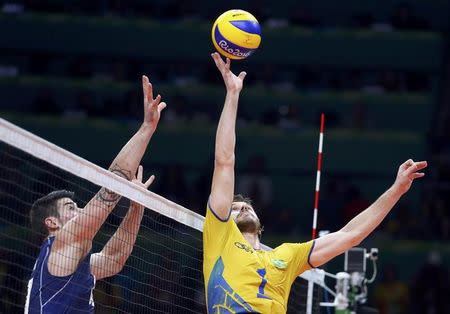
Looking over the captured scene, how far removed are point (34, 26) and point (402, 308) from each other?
9576mm

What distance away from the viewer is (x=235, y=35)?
897cm

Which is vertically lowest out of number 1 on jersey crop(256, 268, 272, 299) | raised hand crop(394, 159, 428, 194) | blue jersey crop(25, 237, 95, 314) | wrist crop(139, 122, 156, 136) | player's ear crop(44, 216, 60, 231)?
Answer: blue jersey crop(25, 237, 95, 314)

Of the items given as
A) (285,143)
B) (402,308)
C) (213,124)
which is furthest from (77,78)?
(402,308)

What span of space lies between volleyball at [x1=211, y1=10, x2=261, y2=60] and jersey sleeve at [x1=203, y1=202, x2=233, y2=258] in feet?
5.79

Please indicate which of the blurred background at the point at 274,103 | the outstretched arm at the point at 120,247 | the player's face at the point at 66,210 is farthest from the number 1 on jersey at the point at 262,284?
the blurred background at the point at 274,103

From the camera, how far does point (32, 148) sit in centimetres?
709

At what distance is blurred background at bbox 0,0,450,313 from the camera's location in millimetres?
21109

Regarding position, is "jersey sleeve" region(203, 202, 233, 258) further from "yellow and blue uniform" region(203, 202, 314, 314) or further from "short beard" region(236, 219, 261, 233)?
"short beard" region(236, 219, 261, 233)

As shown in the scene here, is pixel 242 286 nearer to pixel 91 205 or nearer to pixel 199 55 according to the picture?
pixel 91 205

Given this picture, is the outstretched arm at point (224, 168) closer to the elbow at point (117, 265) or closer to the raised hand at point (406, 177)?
the elbow at point (117, 265)

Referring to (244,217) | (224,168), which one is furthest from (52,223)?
(244,217)

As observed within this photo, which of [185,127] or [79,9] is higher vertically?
[79,9]

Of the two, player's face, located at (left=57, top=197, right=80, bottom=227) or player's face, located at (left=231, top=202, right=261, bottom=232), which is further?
player's face, located at (left=231, top=202, right=261, bottom=232)

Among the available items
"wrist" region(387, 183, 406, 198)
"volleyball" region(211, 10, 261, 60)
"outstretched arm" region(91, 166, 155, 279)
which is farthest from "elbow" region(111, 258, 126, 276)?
"wrist" region(387, 183, 406, 198)
